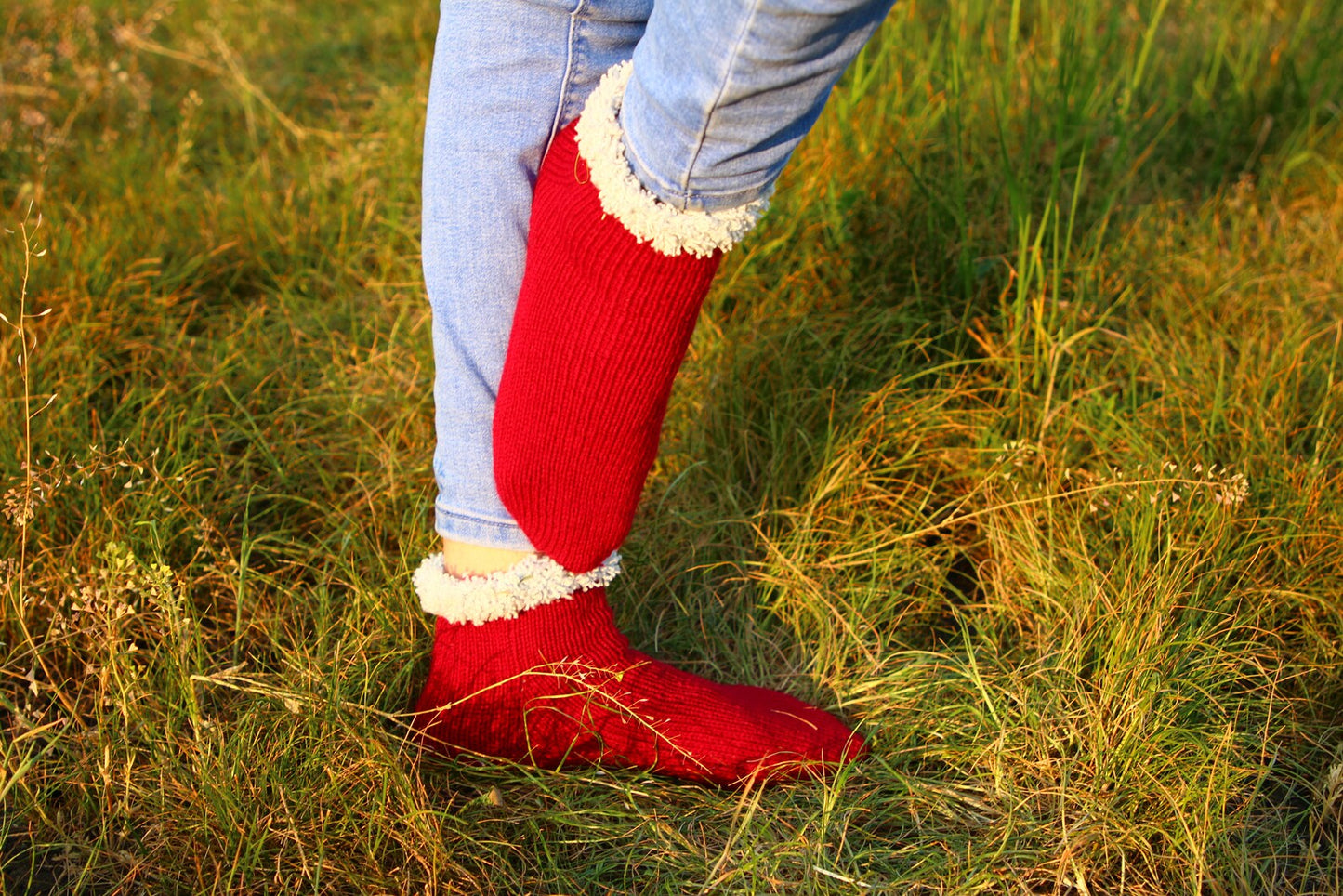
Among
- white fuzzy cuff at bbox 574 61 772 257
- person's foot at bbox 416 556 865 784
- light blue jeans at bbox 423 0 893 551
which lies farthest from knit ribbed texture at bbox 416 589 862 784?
white fuzzy cuff at bbox 574 61 772 257

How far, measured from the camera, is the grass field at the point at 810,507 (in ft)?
3.20

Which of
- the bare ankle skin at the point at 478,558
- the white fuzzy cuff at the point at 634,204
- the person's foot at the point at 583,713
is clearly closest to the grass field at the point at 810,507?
the person's foot at the point at 583,713

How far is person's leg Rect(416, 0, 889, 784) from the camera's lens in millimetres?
746

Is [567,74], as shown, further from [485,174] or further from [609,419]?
[609,419]

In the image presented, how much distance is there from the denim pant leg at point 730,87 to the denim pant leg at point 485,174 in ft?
0.57

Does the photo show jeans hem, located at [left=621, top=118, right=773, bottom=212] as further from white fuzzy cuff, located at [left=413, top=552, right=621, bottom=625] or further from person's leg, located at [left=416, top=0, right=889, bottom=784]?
white fuzzy cuff, located at [left=413, top=552, right=621, bottom=625]

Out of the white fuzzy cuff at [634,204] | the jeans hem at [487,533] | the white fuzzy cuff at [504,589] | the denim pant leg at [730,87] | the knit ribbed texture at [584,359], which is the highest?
the denim pant leg at [730,87]

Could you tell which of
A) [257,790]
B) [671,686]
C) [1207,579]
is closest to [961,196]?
[1207,579]

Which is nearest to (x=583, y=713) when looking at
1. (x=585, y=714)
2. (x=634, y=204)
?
(x=585, y=714)

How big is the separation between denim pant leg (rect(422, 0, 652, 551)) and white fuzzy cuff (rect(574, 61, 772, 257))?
12 cm

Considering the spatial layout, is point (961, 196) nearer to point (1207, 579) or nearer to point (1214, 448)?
point (1214, 448)

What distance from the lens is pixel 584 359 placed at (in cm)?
90

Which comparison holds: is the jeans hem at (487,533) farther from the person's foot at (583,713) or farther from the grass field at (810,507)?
the grass field at (810,507)

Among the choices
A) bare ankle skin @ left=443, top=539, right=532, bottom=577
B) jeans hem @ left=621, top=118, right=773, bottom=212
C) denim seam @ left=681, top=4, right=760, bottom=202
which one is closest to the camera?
denim seam @ left=681, top=4, right=760, bottom=202
